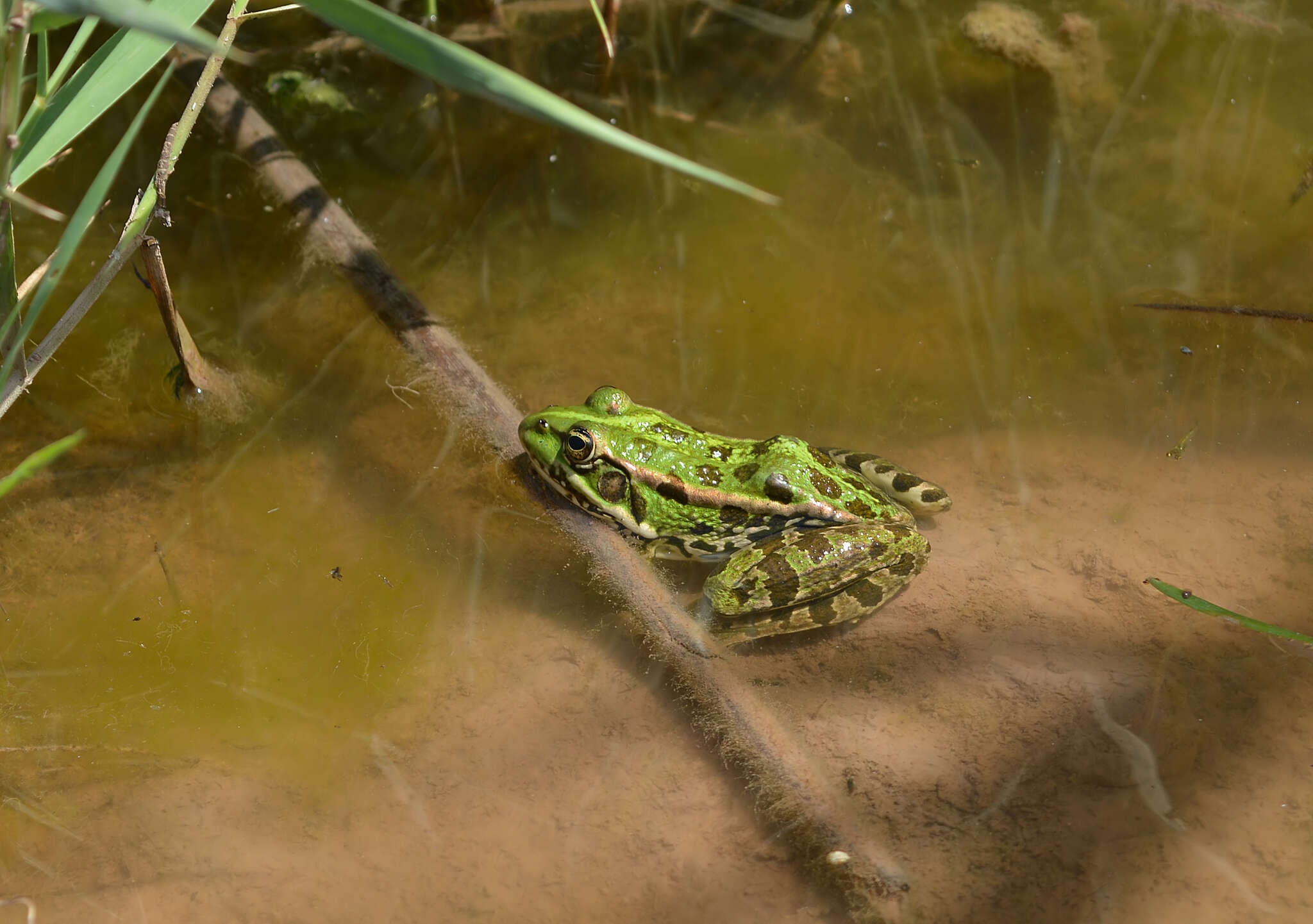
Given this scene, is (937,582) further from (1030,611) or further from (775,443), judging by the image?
(775,443)

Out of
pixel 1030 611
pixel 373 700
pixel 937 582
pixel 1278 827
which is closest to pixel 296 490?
pixel 373 700

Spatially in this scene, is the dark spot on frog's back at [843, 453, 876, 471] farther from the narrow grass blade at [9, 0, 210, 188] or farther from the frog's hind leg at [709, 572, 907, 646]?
the narrow grass blade at [9, 0, 210, 188]

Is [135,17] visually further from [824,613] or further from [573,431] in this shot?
[824,613]

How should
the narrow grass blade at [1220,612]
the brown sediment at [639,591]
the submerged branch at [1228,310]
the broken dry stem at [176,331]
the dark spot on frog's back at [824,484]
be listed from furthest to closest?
the submerged branch at [1228,310]
the dark spot on frog's back at [824,484]
the broken dry stem at [176,331]
the brown sediment at [639,591]
the narrow grass blade at [1220,612]

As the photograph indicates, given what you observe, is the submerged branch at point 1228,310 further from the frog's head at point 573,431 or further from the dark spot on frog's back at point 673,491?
the frog's head at point 573,431

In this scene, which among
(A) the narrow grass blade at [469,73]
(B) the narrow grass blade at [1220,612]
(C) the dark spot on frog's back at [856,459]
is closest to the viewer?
(A) the narrow grass blade at [469,73]

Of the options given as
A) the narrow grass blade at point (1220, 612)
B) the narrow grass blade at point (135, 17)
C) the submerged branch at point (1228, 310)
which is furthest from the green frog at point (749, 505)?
the narrow grass blade at point (135, 17)

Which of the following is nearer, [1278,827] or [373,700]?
[1278,827]
